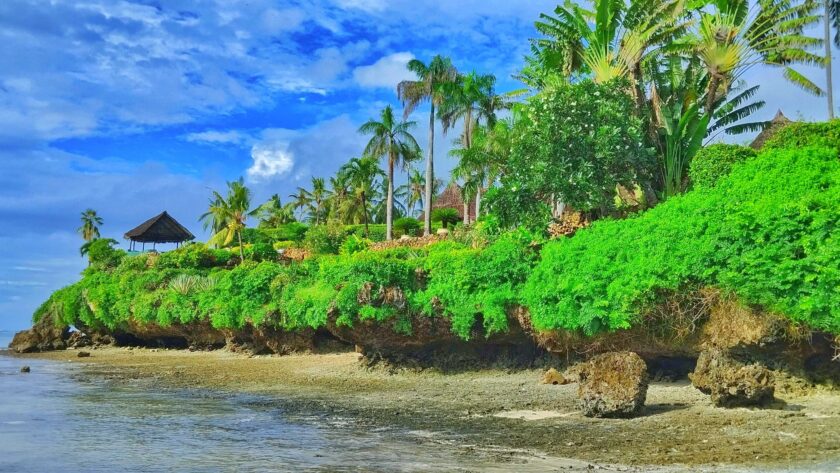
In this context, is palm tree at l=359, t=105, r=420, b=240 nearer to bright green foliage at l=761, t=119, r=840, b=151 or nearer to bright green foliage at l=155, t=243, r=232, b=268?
bright green foliage at l=155, t=243, r=232, b=268

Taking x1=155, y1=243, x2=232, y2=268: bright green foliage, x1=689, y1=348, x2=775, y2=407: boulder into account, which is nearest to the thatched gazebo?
x1=155, y1=243, x2=232, y2=268: bright green foliage

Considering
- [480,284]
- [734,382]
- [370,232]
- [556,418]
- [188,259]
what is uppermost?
[370,232]

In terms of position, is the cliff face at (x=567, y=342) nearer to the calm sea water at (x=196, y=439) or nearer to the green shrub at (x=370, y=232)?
the calm sea water at (x=196, y=439)

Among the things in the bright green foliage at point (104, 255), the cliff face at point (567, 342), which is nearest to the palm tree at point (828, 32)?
the cliff face at point (567, 342)

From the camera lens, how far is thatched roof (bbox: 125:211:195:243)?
168 ft

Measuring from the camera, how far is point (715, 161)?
18734 millimetres

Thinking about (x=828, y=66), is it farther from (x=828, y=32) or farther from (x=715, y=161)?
(x=715, y=161)

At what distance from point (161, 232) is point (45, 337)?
1325 centimetres

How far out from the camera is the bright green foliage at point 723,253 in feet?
41.3

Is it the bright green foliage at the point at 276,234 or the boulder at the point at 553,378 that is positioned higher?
the bright green foliage at the point at 276,234

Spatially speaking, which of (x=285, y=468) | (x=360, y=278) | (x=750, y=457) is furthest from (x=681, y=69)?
(x=285, y=468)

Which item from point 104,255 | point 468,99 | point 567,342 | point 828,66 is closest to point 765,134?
point 828,66

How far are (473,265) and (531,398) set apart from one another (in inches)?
179

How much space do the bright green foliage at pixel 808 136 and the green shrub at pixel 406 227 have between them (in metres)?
28.2
